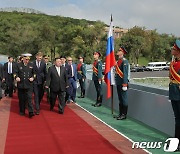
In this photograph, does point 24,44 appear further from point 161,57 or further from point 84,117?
point 84,117

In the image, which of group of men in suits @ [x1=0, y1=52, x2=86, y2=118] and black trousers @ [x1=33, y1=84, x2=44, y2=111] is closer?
group of men in suits @ [x1=0, y1=52, x2=86, y2=118]

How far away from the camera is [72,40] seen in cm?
5403

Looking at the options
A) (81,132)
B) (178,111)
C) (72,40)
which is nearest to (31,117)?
(81,132)

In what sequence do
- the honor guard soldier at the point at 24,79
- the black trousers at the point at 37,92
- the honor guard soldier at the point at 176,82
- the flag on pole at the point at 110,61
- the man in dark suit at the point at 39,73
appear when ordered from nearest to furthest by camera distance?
the honor guard soldier at the point at 176,82 < the honor guard soldier at the point at 24,79 < the flag on pole at the point at 110,61 < the black trousers at the point at 37,92 < the man in dark suit at the point at 39,73

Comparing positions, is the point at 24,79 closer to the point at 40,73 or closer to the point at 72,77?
the point at 40,73

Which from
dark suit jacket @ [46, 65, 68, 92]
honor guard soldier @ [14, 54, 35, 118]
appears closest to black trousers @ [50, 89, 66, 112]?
dark suit jacket @ [46, 65, 68, 92]

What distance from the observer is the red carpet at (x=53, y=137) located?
211 inches

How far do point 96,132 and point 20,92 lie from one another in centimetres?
306

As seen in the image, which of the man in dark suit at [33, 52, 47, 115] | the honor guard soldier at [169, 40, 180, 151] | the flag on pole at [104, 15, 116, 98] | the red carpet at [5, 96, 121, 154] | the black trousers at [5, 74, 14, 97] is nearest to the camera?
the red carpet at [5, 96, 121, 154]

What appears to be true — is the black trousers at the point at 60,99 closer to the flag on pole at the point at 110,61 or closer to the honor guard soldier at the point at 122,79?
the flag on pole at the point at 110,61

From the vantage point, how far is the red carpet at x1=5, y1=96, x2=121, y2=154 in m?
5.37

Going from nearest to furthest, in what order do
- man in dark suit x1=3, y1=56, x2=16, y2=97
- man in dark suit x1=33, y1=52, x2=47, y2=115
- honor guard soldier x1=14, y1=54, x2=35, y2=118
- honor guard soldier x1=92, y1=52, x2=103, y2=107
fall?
honor guard soldier x1=14, y1=54, x2=35, y2=118, man in dark suit x1=33, y1=52, x2=47, y2=115, honor guard soldier x1=92, y1=52, x2=103, y2=107, man in dark suit x1=3, y1=56, x2=16, y2=97

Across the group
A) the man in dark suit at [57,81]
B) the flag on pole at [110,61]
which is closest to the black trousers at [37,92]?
the man in dark suit at [57,81]

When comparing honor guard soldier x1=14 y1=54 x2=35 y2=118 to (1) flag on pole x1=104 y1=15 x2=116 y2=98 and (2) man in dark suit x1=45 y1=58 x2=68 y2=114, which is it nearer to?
(2) man in dark suit x1=45 y1=58 x2=68 y2=114
